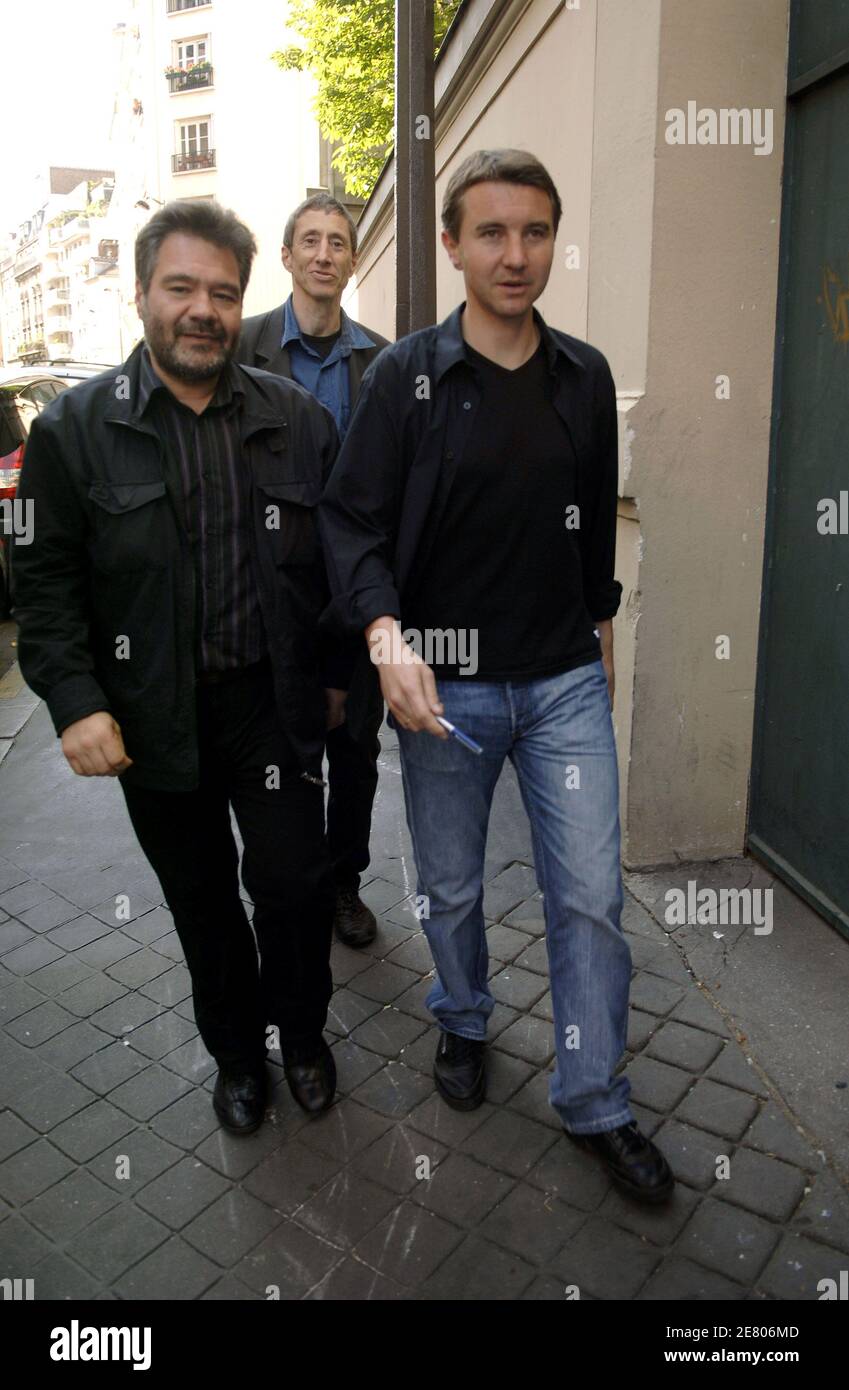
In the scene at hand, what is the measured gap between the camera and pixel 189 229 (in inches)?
101

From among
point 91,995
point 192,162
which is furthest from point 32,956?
point 192,162

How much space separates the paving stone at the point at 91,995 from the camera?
3547mm

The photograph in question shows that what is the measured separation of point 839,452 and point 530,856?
1877mm

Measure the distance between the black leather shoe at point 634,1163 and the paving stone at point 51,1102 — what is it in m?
1.38

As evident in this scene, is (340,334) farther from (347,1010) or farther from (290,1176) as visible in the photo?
(290,1176)

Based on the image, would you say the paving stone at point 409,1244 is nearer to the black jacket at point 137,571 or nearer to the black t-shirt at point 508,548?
the black jacket at point 137,571

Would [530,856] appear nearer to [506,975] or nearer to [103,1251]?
[506,975]

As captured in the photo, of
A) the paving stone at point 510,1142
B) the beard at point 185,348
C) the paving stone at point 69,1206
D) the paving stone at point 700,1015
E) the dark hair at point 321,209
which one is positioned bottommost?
the paving stone at point 69,1206

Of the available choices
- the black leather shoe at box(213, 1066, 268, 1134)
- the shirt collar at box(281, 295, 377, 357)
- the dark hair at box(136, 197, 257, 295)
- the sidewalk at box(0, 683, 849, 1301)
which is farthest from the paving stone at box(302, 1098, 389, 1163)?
the shirt collar at box(281, 295, 377, 357)

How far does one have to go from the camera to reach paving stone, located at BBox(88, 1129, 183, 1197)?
2768 millimetres

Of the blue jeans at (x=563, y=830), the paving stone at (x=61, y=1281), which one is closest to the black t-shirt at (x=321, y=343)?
the blue jeans at (x=563, y=830)

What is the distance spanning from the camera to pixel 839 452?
11.4ft

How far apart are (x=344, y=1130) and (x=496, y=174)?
7.54 feet
